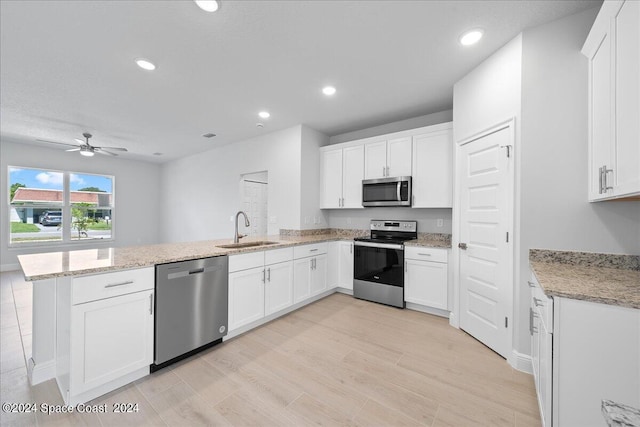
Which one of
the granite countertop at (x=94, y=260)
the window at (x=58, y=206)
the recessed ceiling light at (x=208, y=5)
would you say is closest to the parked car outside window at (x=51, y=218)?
the window at (x=58, y=206)

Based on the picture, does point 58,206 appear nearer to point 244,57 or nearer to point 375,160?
point 244,57

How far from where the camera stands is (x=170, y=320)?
2.03 meters

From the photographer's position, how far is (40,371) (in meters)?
1.88

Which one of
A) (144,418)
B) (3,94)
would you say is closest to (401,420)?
(144,418)

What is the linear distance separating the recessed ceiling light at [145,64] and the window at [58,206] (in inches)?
218

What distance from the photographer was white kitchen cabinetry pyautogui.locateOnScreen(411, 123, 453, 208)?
10.6ft

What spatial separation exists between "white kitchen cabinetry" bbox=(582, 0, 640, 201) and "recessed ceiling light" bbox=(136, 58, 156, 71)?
11.1 feet

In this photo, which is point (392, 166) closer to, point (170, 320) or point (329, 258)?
point (329, 258)

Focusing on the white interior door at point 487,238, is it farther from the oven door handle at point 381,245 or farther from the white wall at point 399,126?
the white wall at point 399,126

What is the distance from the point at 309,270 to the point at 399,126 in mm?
2612

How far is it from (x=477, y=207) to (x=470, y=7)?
1.63 meters

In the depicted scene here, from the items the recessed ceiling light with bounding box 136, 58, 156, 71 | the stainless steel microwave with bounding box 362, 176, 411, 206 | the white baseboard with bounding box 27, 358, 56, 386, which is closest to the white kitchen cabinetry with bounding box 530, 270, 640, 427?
the stainless steel microwave with bounding box 362, 176, 411, 206

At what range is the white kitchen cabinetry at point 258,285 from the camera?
253 cm

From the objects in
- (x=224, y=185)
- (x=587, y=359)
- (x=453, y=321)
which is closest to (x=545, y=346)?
(x=587, y=359)
